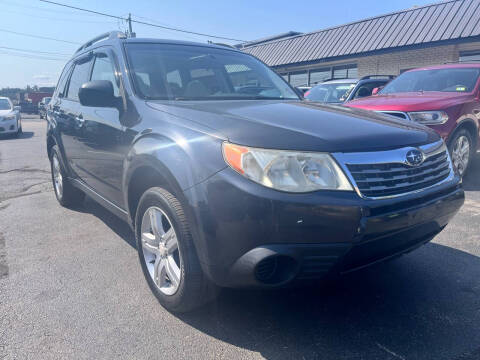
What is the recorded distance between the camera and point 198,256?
2006 millimetres

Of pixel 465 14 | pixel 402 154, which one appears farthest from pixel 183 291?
pixel 465 14

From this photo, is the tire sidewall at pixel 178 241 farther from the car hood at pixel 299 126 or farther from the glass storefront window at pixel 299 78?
the glass storefront window at pixel 299 78

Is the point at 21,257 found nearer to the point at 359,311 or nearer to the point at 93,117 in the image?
the point at 93,117

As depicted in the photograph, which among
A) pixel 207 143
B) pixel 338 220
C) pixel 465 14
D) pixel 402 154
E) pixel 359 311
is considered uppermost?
pixel 465 14

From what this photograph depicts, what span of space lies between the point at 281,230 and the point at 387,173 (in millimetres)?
666

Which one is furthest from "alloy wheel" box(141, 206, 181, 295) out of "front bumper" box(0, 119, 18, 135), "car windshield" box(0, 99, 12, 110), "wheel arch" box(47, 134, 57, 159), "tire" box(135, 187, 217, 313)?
"car windshield" box(0, 99, 12, 110)

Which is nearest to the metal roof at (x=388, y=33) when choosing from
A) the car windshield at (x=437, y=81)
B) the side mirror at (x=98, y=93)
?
the car windshield at (x=437, y=81)

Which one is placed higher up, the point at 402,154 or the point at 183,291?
the point at 402,154

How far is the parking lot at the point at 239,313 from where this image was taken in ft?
6.68

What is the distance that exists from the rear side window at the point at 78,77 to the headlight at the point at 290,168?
8.56 ft

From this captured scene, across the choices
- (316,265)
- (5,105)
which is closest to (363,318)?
(316,265)

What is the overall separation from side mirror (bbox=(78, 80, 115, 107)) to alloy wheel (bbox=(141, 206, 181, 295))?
36.2 inches

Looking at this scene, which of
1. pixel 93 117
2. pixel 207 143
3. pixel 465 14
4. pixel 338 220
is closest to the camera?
pixel 338 220

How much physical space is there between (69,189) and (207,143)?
10.4 feet
